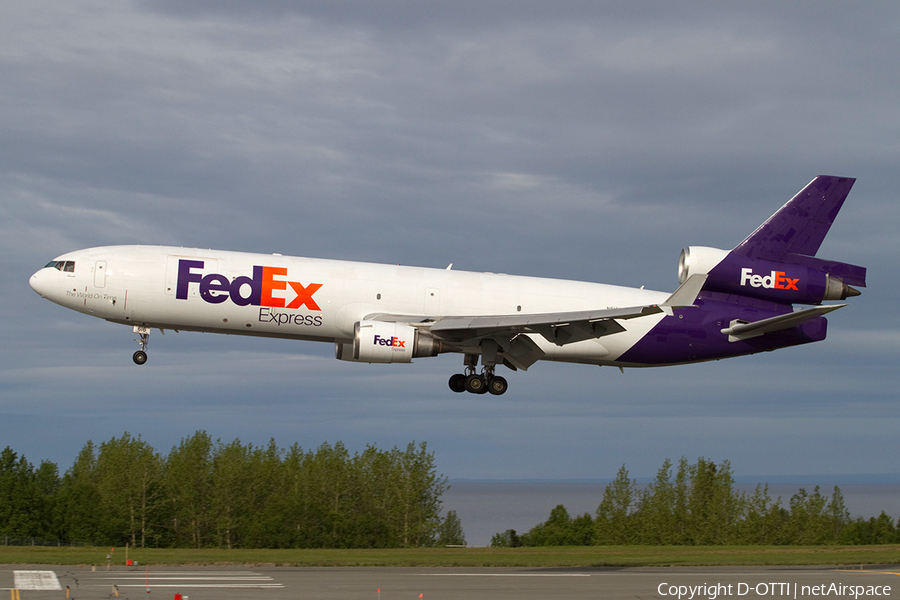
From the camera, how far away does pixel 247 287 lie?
3700 cm

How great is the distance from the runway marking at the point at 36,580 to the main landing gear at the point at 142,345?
365 inches

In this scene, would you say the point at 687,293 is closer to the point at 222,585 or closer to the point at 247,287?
the point at 247,287

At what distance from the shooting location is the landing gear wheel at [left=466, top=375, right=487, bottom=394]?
40.1 m

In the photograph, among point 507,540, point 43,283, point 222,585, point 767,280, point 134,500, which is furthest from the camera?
point 507,540

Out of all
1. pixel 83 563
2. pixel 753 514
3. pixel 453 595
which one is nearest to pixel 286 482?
pixel 753 514

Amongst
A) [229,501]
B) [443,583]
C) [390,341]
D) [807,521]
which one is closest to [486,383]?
[390,341]

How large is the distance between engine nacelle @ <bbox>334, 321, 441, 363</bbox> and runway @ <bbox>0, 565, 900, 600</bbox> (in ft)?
28.5

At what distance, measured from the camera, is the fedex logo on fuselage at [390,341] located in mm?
36000

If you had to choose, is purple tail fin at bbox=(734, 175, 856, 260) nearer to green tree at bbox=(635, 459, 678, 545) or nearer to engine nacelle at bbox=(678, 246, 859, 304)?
engine nacelle at bbox=(678, 246, 859, 304)

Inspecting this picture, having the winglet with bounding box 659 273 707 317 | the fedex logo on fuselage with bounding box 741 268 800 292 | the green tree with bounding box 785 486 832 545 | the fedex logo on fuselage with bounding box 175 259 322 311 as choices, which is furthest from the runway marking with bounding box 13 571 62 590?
the green tree with bounding box 785 486 832 545

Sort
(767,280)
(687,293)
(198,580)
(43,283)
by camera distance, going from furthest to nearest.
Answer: (767,280)
(43,283)
(687,293)
(198,580)

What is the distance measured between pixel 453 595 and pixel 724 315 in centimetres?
2102

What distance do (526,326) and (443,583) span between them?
10.8 m

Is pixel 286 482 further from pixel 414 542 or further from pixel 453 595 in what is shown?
pixel 453 595
